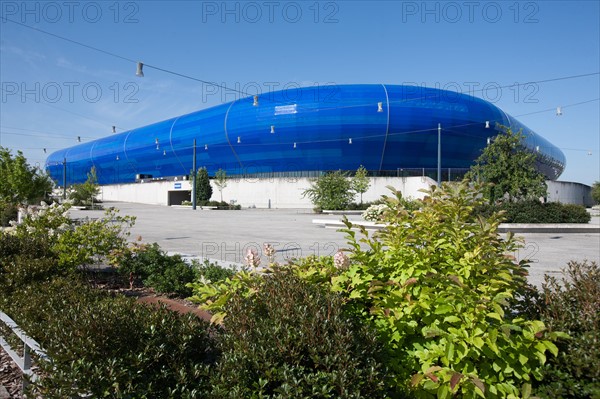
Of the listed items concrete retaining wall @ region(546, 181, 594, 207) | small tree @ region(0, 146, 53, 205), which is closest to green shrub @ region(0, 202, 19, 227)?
small tree @ region(0, 146, 53, 205)

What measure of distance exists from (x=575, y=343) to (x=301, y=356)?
6.00 feet

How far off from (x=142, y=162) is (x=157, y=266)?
85.6 m

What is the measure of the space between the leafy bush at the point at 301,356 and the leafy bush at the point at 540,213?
1831 cm

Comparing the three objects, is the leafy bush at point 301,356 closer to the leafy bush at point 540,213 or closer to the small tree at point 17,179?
the leafy bush at point 540,213

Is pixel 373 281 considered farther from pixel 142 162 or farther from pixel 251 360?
pixel 142 162

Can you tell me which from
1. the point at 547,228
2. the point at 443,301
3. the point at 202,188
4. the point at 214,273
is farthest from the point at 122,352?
the point at 202,188

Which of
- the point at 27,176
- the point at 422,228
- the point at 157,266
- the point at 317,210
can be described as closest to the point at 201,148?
the point at 317,210

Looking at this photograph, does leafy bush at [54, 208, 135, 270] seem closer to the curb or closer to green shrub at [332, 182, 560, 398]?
green shrub at [332, 182, 560, 398]

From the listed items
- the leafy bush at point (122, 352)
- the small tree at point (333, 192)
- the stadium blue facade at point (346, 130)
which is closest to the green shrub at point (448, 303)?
the leafy bush at point (122, 352)

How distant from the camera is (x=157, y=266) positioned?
25.1ft

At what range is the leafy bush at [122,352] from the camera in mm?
2420

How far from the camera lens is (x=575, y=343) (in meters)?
→ 2.76

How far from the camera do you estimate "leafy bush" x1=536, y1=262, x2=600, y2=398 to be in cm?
264

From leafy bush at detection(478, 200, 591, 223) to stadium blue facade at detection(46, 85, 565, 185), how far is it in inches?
1524
